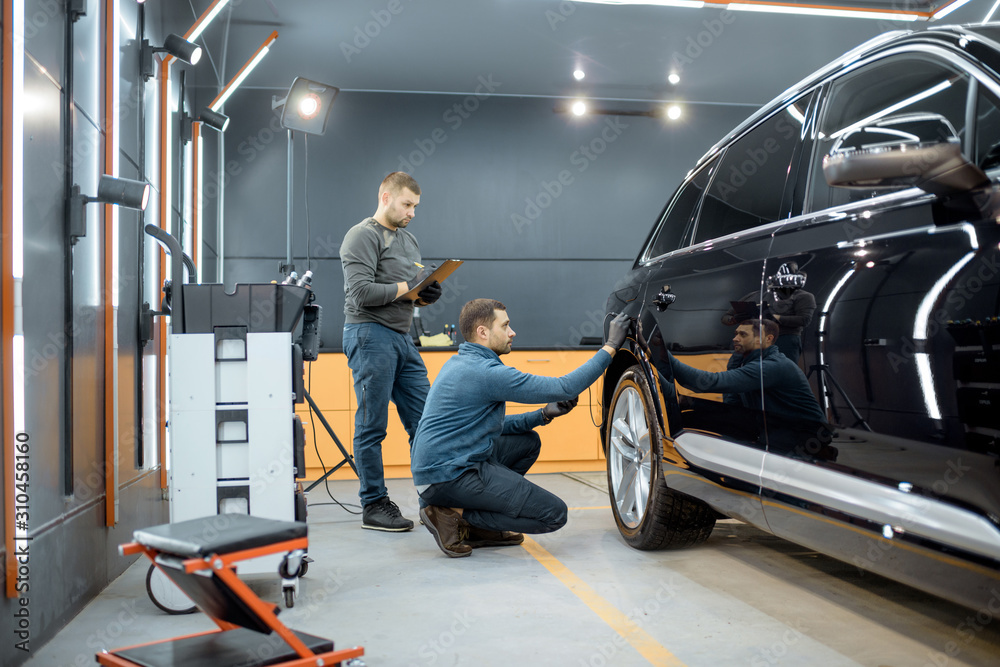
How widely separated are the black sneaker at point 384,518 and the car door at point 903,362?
6.68 feet

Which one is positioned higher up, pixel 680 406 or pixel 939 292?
pixel 939 292

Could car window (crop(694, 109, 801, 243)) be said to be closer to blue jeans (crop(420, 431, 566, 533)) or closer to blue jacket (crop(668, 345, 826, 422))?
blue jacket (crop(668, 345, 826, 422))

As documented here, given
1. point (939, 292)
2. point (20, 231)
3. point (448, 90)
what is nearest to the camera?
point (939, 292)

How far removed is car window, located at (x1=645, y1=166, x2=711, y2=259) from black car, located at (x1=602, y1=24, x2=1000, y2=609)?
0.16m

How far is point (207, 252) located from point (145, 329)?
2661mm

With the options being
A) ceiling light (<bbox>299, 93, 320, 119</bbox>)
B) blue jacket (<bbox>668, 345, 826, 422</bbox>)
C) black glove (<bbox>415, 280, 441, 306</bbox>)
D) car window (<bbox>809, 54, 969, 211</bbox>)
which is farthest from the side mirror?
ceiling light (<bbox>299, 93, 320, 119</bbox>)

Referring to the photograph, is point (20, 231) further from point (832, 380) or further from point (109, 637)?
point (832, 380)

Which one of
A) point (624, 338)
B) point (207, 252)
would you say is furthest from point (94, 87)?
point (207, 252)

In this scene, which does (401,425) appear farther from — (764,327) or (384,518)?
(764,327)

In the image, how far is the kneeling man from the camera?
3.13 meters

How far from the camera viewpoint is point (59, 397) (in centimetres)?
238

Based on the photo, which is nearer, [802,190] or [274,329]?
[802,190]

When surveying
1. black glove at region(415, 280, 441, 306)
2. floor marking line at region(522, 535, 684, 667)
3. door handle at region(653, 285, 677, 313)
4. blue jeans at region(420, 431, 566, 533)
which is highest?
black glove at region(415, 280, 441, 306)

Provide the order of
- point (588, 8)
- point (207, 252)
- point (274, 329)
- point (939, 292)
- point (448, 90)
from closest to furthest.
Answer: point (939, 292) → point (274, 329) → point (588, 8) → point (207, 252) → point (448, 90)
